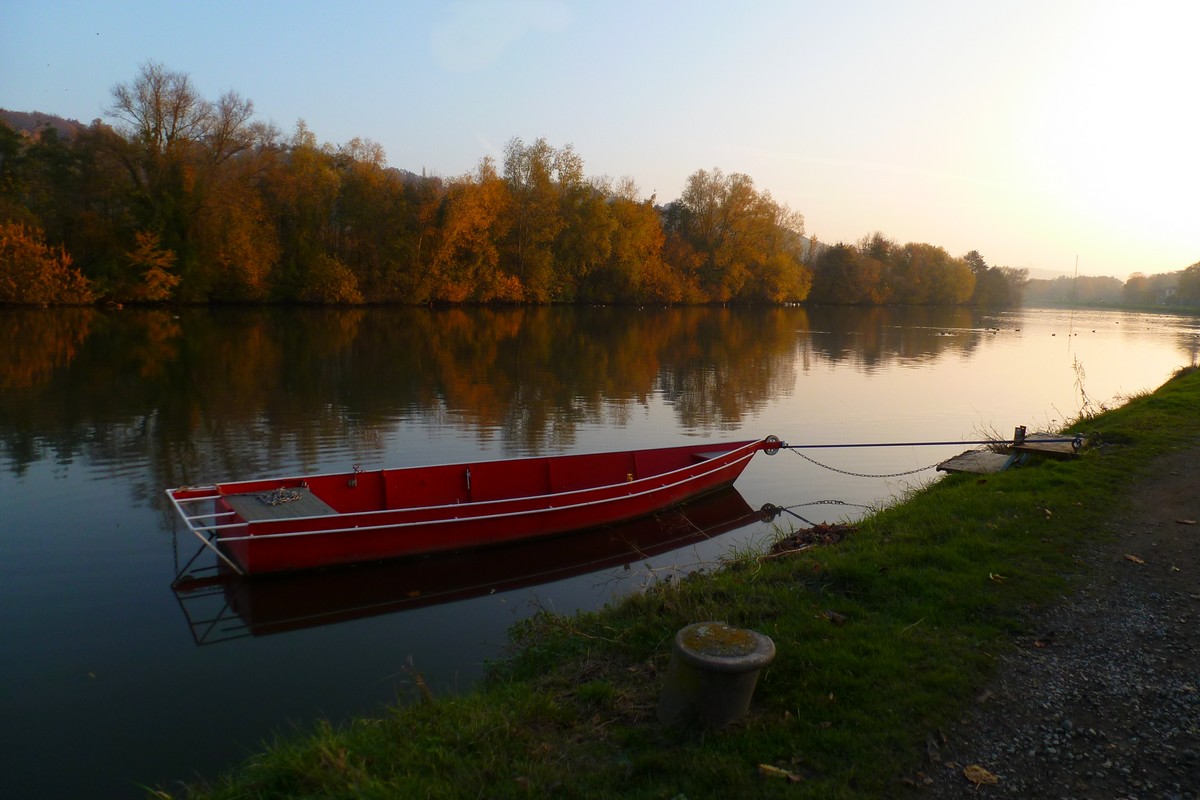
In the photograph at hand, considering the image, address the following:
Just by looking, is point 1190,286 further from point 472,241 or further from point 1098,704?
point 1098,704

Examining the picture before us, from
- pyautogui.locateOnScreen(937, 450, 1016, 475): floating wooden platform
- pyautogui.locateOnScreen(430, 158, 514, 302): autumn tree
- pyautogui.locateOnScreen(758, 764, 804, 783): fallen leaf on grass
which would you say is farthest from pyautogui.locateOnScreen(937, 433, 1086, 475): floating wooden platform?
pyautogui.locateOnScreen(430, 158, 514, 302): autumn tree

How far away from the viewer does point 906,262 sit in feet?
331

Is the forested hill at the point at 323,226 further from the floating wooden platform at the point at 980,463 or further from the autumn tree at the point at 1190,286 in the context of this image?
the autumn tree at the point at 1190,286

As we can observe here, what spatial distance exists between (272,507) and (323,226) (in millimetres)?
49496

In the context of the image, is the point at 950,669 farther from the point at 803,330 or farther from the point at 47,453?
the point at 803,330

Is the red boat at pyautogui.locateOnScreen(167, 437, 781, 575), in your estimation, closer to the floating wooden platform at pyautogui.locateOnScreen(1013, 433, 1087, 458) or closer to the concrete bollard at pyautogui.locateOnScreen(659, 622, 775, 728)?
the floating wooden platform at pyautogui.locateOnScreen(1013, 433, 1087, 458)

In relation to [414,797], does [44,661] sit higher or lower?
lower

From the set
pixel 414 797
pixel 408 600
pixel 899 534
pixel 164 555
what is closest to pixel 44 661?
pixel 164 555

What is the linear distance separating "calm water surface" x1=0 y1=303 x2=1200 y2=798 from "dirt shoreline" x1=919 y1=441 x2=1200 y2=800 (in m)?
4.06

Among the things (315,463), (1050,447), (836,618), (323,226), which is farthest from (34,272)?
(836,618)

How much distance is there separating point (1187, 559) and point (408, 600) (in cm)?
783

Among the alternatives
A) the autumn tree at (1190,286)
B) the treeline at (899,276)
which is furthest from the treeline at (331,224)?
the autumn tree at (1190,286)

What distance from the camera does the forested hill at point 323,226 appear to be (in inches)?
1732

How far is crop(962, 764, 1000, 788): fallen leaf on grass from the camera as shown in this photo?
3.89m
